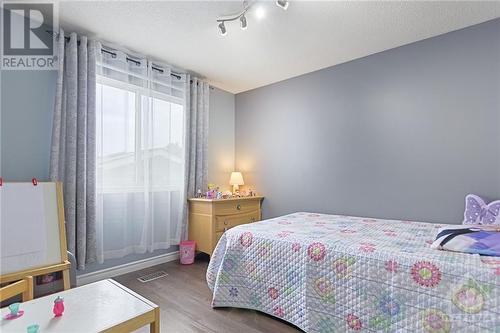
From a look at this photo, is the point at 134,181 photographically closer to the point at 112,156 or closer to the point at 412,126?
the point at 112,156

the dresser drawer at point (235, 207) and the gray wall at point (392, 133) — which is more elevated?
the gray wall at point (392, 133)

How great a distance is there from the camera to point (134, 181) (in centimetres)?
287

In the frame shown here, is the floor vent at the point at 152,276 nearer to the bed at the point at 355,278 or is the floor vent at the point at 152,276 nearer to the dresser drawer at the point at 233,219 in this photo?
the dresser drawer at the point at 233,219

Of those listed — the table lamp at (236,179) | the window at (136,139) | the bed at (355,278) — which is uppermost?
the window at (136,139)

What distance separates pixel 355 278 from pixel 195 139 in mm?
2563

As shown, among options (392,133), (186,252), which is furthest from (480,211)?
(186,252)

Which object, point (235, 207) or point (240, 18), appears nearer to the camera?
point (240, 18)

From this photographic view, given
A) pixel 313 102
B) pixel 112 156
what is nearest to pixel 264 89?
pixel 313 102

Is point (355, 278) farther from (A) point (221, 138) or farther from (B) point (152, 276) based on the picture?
(A) point (221, 138)

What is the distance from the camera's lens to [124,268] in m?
2.82

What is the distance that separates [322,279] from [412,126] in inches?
76.6

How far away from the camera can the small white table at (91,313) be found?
90 centimetres

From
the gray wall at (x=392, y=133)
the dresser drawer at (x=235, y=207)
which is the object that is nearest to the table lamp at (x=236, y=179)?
the gray wall at (x=392, y=133)

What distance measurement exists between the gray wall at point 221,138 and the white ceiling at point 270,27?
2.90 feet
